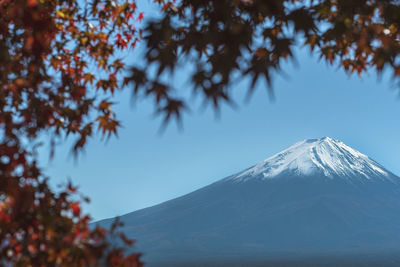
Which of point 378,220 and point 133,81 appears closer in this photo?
point 133,81

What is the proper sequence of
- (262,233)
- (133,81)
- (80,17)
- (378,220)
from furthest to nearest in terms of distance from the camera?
(378,220) < (262,233) < (80,17) < (133,81)

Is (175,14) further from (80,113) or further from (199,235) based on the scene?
(199,235)

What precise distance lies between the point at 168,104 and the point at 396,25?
336cm

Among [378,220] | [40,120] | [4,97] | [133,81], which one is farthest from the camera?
[378,220]

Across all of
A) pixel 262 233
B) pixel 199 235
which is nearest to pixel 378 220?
pixel 262 233

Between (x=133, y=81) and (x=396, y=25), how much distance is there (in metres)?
3.47

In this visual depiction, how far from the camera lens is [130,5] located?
666 cm

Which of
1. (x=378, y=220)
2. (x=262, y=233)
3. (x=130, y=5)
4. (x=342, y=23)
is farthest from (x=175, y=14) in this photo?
(x=378, y=220)

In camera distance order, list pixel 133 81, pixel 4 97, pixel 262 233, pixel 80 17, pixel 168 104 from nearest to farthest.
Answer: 1. pixel 168 104
2. pixel 133 81
3. pixel 4 97
4. pixel 80 17
5. pixel 262 233

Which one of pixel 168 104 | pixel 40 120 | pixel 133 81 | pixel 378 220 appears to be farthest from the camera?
pixel 378 220

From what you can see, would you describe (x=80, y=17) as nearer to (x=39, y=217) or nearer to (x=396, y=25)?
(x=39, y=217)

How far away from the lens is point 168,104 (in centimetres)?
388

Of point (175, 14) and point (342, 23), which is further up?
point (175, 14)

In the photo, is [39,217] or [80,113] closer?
[39,217]
